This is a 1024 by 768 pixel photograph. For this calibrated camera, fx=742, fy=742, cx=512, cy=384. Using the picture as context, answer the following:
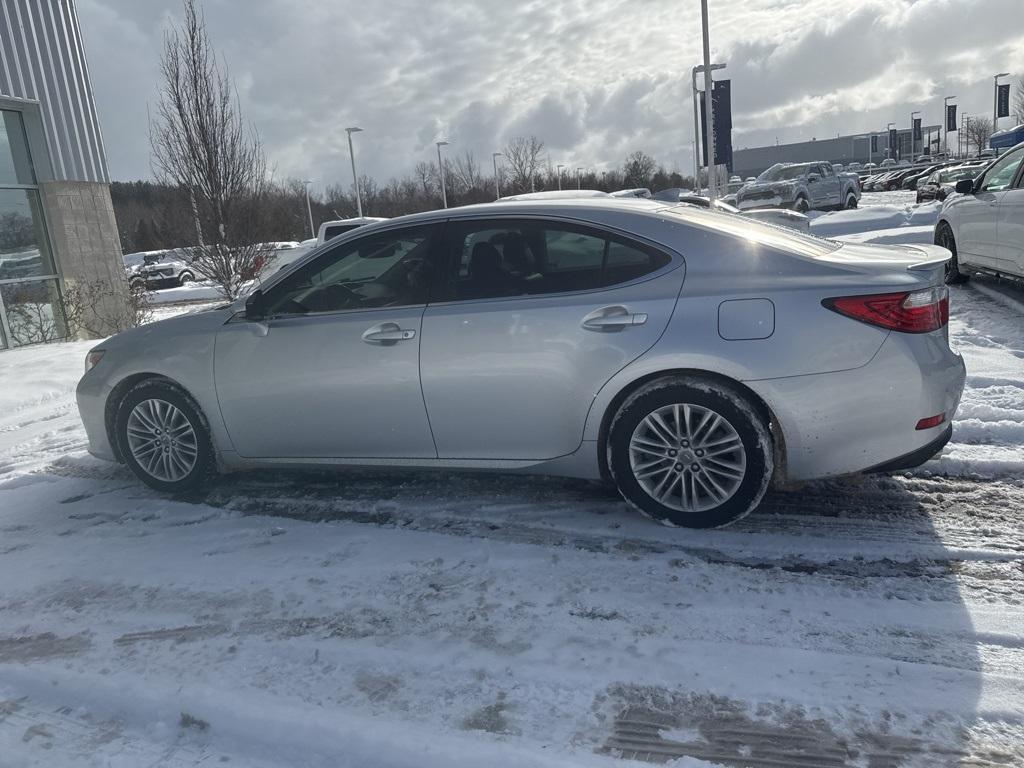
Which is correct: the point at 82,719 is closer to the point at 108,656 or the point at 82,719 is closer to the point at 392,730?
the point at 108,656

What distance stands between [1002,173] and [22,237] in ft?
48.5

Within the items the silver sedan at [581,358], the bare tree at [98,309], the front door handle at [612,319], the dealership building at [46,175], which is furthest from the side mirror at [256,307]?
the dealership building at [46,175]

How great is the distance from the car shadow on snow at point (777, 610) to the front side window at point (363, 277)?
114 cm

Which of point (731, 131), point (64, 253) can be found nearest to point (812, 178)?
point (731, 131)

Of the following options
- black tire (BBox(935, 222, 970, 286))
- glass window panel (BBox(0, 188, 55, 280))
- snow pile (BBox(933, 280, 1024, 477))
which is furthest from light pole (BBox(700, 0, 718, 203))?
glass window panel (BBox(0, 188, 55, 280))

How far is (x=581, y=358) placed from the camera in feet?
11.8

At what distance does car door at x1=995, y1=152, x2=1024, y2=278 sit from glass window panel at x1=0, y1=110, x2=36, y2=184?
1465 cm

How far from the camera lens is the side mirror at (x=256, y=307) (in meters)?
4.32

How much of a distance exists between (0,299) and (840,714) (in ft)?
45.8

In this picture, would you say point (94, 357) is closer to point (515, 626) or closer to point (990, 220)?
point (515, 626)

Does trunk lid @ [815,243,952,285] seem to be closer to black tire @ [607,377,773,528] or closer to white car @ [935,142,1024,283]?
black tire @ [607,377,773,528]

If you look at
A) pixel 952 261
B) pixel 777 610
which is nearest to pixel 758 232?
pixel 777 610

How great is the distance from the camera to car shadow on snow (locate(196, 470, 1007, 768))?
2.26 meters

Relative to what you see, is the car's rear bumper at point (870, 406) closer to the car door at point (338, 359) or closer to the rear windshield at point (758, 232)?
the rear windshield at point (758, 232)
